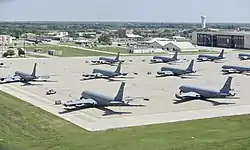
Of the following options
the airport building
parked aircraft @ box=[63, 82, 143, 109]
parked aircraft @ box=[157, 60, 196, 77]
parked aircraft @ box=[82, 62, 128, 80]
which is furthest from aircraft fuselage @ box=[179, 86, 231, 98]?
the airport building

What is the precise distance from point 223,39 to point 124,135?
5316 inches

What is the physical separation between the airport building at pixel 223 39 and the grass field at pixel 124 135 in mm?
115653

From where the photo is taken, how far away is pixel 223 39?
164 metres

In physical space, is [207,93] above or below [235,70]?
above

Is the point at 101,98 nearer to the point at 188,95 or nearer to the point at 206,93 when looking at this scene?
the point at 188,95

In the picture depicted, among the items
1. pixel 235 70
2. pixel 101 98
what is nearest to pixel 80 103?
pixel 101 98

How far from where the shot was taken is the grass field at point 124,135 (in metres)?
31.0

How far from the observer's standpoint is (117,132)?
Result: 37125mm

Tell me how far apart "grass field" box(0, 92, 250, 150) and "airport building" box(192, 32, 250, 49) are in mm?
115653

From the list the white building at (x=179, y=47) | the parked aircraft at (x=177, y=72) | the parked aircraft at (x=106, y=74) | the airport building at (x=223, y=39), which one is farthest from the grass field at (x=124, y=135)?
the airport building at (x=223, y=39)

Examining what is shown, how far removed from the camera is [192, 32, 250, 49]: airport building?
6068 inches

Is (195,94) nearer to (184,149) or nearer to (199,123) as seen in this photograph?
(199,123)

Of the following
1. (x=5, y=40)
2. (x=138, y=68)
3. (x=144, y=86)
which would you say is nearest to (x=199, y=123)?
(x=144, y=86)

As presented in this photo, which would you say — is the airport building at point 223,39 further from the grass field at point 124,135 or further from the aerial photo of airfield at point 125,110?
the grass field at point 124,135
